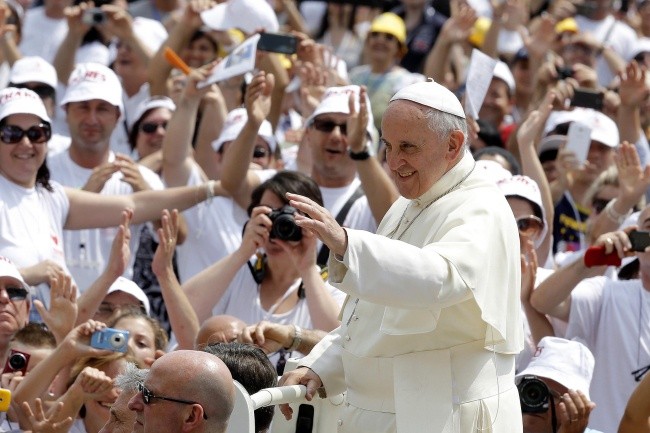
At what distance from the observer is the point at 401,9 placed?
12.3 m

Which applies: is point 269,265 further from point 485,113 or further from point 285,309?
point 485,113

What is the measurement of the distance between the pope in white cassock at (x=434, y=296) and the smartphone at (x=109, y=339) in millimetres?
1373

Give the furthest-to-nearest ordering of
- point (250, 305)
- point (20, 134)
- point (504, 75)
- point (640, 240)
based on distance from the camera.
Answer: point (504, 75) < point (20, 134) < point (250, 305) < point (640, 240)

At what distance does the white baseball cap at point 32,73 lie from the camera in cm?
897

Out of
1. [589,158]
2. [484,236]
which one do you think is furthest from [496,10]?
[484,236]

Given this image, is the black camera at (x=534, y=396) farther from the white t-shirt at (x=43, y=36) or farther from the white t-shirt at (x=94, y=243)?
the white t-shirt at (x=43, y=36)

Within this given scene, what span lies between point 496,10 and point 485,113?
1.05 m

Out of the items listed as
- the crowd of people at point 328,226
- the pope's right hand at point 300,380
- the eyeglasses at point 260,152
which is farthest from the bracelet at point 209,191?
the pope's right hand at point 300,380

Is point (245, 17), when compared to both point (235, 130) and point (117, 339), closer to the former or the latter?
point (235, 130)

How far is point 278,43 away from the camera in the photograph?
8.45 metres

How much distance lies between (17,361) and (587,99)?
15.1ft

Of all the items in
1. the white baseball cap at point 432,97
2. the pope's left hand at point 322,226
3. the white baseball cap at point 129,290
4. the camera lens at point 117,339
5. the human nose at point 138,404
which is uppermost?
the white baseball cap at point 432,97

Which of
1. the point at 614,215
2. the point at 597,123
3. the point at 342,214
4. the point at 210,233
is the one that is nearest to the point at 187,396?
the point at 342,214

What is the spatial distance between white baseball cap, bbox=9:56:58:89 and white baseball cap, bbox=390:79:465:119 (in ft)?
16.1
